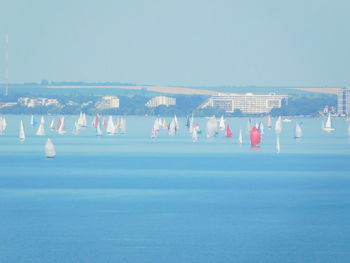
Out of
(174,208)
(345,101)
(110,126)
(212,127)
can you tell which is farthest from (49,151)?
(345,101)

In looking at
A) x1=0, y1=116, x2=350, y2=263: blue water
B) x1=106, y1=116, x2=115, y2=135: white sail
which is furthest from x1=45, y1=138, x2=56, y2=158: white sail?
x1=106, y1=116, x2=115, y2=135: white sail

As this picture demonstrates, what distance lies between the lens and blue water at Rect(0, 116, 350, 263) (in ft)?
95.3

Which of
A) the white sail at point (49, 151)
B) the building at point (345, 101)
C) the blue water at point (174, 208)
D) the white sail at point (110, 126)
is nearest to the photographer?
the blue water at point (174, 208)

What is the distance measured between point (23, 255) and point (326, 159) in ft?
118

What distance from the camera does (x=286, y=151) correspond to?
2761 inches

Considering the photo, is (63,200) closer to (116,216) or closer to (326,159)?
(116,216)

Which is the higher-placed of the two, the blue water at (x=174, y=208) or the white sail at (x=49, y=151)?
the white sail at (x=49, y=151)

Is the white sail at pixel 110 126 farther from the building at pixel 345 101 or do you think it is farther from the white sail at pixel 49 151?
the building at pixel 345 101

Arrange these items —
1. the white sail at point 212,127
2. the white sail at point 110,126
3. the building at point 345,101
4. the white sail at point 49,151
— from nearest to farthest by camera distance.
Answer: the white sail at point 49,151, the white sail at point 212,127, the white sail at point 110,126, the building at point 345,101

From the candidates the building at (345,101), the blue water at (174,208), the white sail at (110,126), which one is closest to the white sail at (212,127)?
the white sail at (110,126)

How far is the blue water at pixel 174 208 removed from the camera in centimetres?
2906

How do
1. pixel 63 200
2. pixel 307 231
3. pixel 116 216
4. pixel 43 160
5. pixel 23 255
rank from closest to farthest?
pixel 23 255
pixel 307 231
pixel 116 216
pixel 63 200
pixel 43 160

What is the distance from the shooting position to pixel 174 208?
37.2m

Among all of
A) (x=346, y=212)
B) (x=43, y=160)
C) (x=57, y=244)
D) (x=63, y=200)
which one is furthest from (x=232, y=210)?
(x=43, y=160)
